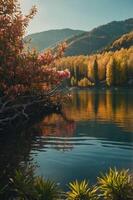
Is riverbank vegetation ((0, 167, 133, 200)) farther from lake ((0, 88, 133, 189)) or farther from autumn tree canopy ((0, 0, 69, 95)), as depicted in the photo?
autumn tree canopy ((0, 0, 69, 95))

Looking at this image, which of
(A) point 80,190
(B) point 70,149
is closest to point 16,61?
(B) point 70,149

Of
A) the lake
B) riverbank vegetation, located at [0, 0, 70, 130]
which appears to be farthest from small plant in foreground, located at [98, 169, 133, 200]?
riverbank vegetation, located at [0, 0, 70, 130]

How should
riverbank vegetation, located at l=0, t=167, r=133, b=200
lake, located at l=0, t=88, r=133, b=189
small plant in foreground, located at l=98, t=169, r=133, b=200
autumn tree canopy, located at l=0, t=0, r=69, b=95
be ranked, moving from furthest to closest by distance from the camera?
autumn tree canopy, located at l=0, t=0, r=69, b=95 → lake, located at l=0, t=88, r=133, b=189 → small plant in foreground, located at l=98, t=169, r=133, b=200 → riverbank vegetation, located at l=0, t=167, r=133, b=200

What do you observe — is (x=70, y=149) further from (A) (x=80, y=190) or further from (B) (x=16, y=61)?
(A) (x=80, y=190)

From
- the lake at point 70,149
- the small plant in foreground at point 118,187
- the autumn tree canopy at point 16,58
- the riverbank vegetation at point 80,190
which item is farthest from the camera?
the autumn tree canopy at point 16,58

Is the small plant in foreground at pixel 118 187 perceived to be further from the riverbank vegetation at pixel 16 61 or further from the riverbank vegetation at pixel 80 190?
the riverbank vegetation at pixel 16 61

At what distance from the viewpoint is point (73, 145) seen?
4741 centimetres

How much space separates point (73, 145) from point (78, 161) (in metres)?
8.93

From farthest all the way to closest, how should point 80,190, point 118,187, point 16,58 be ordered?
point 16,58 → point 118,187 → point 80,190

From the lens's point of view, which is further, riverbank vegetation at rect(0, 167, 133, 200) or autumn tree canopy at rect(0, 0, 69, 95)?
autumn tree canopy at rect(0, 0, 69, 95)

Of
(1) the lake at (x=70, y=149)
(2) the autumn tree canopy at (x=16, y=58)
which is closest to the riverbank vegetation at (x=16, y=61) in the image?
(2) the autumn tree canopy at (x=16, y=58)

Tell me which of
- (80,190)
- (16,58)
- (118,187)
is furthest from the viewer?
(16,58)

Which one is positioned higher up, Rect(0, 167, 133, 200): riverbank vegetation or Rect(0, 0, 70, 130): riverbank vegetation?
Rect(0, 0, 70, 130): riverbank vegetation

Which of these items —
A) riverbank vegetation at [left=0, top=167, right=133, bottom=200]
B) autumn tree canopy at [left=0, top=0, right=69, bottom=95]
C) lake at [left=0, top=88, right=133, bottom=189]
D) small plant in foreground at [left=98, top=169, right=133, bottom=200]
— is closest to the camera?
riverbank vegetation at [left=0, top=167, right=133, bottom=200]
